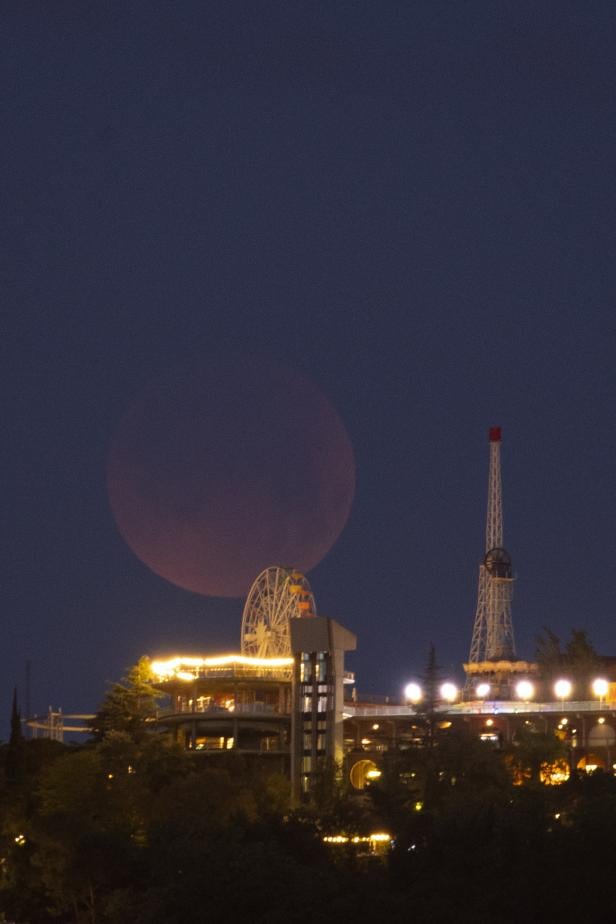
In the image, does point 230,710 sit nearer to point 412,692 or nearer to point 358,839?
point 412,692

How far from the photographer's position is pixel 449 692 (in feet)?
450

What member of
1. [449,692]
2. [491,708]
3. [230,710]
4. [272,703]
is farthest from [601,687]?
[230,710]

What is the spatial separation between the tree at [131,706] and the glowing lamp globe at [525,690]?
28.5 meters

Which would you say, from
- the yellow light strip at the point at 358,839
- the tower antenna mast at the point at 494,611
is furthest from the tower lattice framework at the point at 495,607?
the yellow light strip at the point at 358,839

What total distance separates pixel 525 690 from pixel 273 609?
21.1 m

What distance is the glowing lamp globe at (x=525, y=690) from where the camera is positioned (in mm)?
133250

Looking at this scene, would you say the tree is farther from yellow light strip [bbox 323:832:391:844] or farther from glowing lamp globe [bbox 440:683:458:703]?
yellow light strip [bbox 323:832:391:844]

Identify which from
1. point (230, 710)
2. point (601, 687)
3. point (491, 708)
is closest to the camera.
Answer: point (230, 710)

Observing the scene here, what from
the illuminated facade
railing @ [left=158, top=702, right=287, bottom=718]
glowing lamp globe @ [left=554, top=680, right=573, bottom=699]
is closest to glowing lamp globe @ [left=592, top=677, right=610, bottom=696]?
glowing lamp globe @ [left=554, top=680, right=573, bottom=699]

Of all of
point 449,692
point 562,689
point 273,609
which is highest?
point 273,609

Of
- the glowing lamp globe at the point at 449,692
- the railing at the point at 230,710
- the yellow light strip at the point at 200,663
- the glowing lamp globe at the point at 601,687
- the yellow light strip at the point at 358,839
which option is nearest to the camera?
the yellow light strip at the point at 358,839

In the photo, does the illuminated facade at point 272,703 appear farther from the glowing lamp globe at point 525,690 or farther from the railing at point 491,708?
the glowing lamp globe at point 525,690

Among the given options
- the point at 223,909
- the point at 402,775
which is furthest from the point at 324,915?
the point at 402,775

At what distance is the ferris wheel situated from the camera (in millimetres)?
127938
